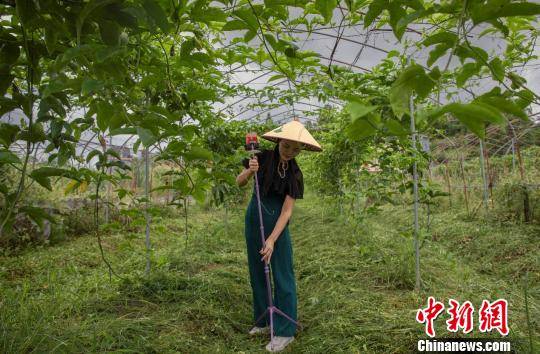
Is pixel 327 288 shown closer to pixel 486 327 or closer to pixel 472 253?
pixel 486 327

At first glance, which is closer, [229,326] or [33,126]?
[33,126]

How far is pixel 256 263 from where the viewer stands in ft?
7.81

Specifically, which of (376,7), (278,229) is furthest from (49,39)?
(278,229)

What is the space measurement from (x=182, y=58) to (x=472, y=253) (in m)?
4.12

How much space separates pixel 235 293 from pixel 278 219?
93 centimetres

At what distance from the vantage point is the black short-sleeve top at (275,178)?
2.29 m

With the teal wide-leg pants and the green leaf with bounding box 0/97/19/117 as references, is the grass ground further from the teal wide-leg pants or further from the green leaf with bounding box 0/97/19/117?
the green leaf with bounding box 0/97/19/117

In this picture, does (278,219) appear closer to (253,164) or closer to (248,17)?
(253,164)

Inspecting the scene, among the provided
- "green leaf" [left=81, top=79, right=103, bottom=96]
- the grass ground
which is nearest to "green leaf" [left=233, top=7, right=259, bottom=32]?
"green leaf" [left=81, top=79, right=103, bottom=96]

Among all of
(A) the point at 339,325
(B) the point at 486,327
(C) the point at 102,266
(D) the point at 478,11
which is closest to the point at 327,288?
(A) the point at 339,325

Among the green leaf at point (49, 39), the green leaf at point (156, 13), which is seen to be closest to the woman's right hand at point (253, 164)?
the green leaf at point (49, 39)

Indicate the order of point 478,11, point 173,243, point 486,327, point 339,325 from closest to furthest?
1. point 478,11
2. point 486,327
3. point 339,325
4. point 173,243

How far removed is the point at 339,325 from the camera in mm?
2258

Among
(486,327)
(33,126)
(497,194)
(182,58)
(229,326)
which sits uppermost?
(182,58)
